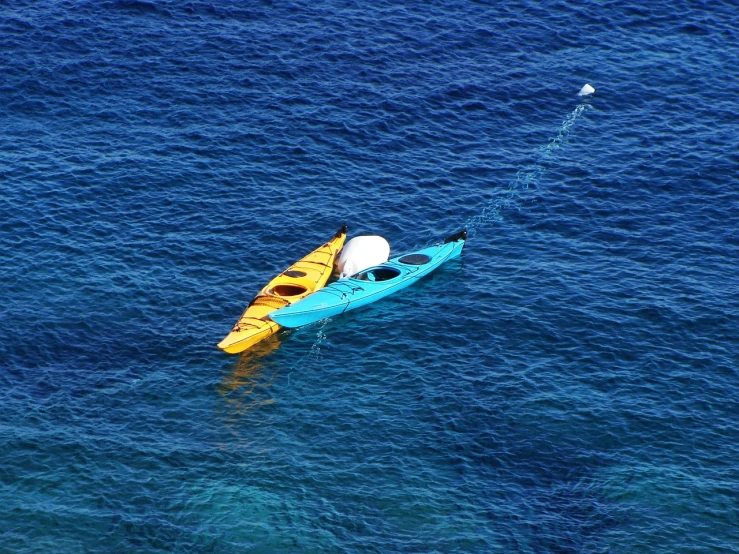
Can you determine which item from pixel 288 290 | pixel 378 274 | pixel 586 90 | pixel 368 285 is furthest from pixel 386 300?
pixel 586 90

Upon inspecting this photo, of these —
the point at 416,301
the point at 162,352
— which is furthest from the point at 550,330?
the point at 162,352

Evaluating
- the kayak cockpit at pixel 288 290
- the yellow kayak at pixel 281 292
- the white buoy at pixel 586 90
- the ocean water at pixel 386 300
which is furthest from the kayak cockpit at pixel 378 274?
the white buoy at pixel 586 90

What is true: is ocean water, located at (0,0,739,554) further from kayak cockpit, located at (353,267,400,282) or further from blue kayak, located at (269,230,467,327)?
kayak cockpit, located at (353,267,400,282)

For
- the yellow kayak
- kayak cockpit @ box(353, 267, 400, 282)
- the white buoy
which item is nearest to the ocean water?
the white buoy

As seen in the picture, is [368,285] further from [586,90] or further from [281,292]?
[586,90]

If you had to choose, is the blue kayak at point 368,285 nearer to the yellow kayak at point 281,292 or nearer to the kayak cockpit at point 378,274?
the kayak cockpit at point 378,274

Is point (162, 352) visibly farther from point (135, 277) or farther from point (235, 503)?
point (235, 503)
